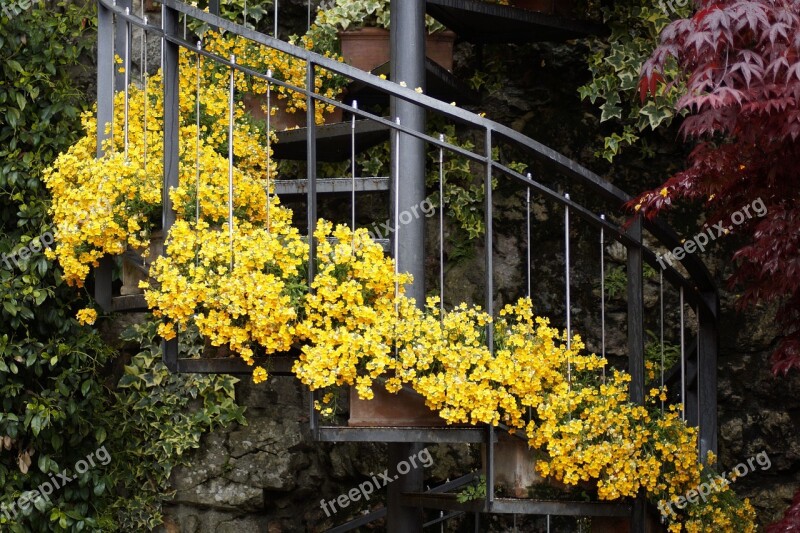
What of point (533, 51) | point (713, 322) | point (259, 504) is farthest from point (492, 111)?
point (259, 504)

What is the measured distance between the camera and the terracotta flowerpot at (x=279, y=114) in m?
5.14

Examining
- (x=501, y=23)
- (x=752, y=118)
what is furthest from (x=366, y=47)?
(x=752, y=118)

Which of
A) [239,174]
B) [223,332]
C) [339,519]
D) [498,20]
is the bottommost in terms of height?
[339,519]

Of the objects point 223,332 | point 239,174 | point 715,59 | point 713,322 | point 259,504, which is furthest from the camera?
point 259,504

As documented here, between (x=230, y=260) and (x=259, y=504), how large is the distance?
2356 mm

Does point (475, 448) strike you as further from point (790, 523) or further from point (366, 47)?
point (790, 523)

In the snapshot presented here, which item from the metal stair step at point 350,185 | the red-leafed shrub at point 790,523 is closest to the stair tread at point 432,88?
the metal stair step at point 350,185

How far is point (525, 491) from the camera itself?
13.2 feet

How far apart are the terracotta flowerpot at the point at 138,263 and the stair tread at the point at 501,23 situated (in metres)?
1.51

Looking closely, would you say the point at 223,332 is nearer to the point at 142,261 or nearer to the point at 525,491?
the point at 142,261

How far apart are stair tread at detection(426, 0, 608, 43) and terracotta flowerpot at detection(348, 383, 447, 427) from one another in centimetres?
175

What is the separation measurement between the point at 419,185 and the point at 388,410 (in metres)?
1.00

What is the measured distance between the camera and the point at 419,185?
14.9ft

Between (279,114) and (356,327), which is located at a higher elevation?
(279,114)
